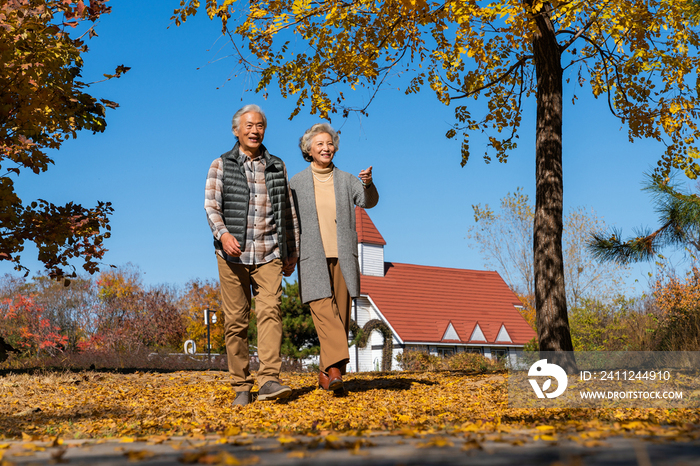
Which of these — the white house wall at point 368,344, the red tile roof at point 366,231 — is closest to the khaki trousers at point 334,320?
the white house wall at point 368,344

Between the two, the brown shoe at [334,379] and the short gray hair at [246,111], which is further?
the short gray hair at [246,111]

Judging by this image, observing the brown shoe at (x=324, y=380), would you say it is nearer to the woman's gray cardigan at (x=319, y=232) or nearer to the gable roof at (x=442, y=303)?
the woman's gray cardigan at (x=319, y=232)

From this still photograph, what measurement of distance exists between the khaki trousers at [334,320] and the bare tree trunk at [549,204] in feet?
7.21

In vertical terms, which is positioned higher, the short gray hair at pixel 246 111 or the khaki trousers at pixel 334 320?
the short gray hair at pixel 246 111

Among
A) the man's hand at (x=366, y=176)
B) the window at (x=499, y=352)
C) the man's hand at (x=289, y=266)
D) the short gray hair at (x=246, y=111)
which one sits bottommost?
the window at (x=499, y=352)

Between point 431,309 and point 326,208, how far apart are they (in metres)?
23.1

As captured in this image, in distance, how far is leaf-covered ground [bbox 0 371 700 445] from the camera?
2451mm

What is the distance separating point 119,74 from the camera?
20.5ft

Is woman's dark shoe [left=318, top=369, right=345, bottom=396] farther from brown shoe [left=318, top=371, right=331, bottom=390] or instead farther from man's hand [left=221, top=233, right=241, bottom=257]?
man's hand [left=221, top=233, right=241, bottom=257]

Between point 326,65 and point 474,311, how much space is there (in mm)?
22779

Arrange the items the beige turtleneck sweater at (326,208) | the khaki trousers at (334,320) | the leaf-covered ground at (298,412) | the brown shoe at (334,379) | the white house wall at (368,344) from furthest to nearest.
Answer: the white house wall at (368,344)
the beige turtleneck sweater at (326,208)
the khaki trousers at (334,320)
the brown shoe at (334,379)
the leaf-covered ground at (298,412)

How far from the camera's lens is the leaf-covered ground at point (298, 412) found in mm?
2451

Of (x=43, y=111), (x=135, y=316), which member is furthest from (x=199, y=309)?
(x=43, y=111)

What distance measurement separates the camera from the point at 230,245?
4.12 meters
